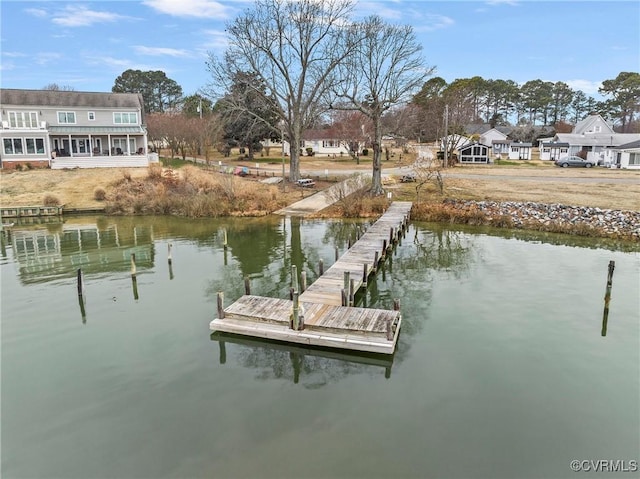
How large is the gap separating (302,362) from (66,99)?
51552 millimetres

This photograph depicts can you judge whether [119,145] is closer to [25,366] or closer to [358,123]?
[358,123]

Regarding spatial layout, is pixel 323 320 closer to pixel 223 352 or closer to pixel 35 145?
pixel 223 352

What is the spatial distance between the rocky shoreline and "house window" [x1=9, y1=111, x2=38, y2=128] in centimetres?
4353

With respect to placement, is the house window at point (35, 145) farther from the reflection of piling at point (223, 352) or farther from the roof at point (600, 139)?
the roof at point (600, 139)

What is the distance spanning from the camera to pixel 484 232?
2912 cm

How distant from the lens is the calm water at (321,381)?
909cm

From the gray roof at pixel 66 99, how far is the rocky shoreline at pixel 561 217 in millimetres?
40222

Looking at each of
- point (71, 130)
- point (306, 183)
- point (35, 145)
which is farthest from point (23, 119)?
point (306, 183)

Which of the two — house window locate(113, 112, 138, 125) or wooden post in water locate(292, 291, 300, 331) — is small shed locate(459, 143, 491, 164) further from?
wooden post in water locate(292, 291, 300, 331)

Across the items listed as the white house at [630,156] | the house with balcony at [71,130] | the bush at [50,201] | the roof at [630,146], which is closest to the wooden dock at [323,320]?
the bush at [50,201]

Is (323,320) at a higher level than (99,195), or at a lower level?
lower

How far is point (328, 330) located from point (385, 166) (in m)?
50.7

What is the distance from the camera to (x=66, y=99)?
173ft

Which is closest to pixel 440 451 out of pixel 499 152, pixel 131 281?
pixel 131 281
